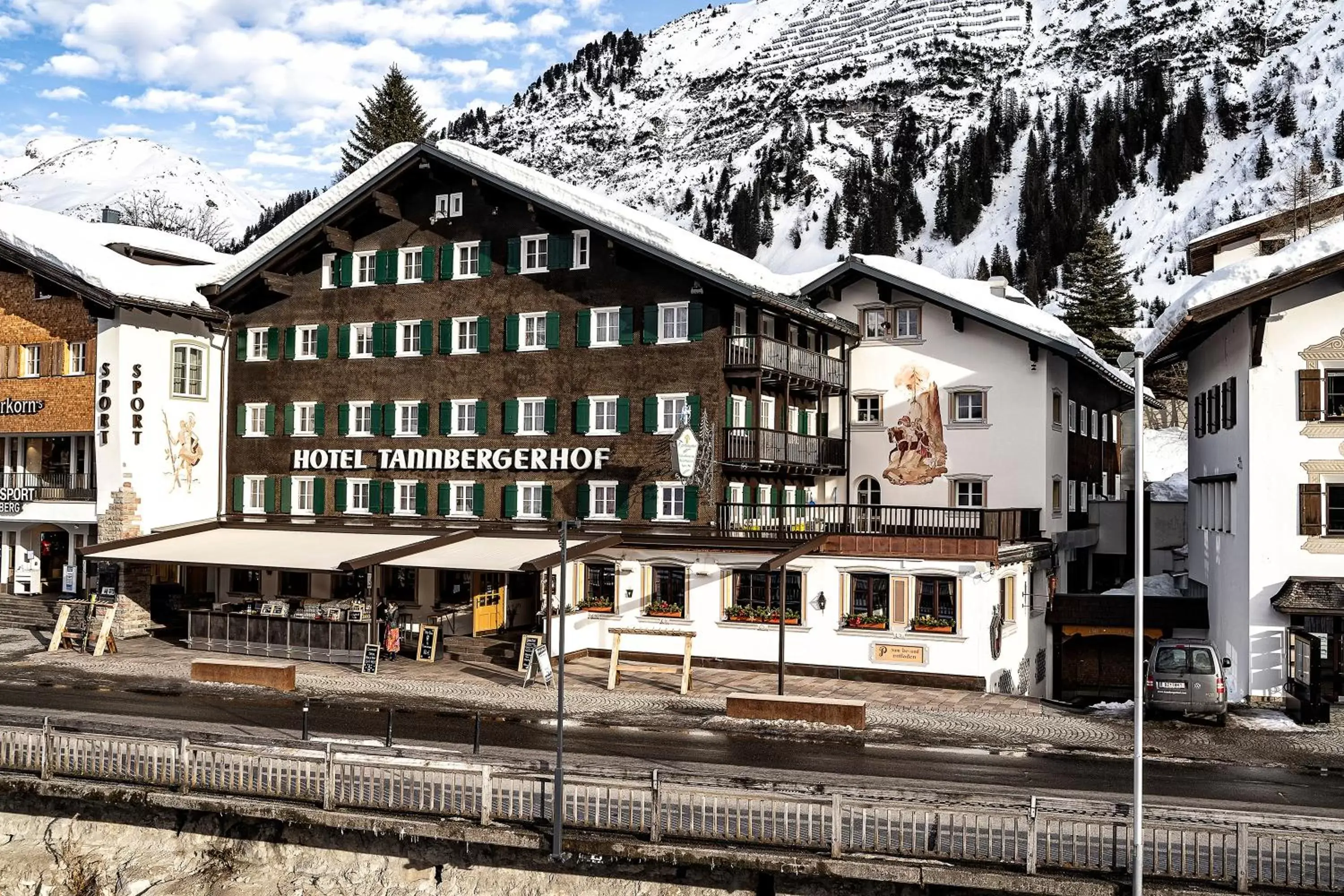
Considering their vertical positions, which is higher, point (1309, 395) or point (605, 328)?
point (605, 328)

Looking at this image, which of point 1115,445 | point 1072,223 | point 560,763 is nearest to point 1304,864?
point 560,763

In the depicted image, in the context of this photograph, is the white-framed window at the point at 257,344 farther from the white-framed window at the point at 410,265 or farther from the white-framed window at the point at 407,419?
the white-framed window at the point at 407,419

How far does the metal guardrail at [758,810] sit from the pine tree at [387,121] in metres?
72.0

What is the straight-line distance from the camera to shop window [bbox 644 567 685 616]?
33250mm

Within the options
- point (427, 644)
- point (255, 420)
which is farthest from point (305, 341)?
point (427, 644)

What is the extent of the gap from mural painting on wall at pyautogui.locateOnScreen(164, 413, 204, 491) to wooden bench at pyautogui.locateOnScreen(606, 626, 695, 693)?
15357mm

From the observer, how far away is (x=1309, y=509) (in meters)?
28.7

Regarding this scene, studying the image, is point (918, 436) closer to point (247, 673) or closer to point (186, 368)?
point (247, 673)

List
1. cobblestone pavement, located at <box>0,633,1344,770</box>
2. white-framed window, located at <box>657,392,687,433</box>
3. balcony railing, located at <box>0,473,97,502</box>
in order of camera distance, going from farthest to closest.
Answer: balcony railing, located at <box>0,473,97,502</box>
white-framed window, located at <box>657,392,687,433</box>
cobblestone pavement, located at <box>0,633,1344,770</box>

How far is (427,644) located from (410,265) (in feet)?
40.9

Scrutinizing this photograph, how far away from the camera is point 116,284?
36875 mm

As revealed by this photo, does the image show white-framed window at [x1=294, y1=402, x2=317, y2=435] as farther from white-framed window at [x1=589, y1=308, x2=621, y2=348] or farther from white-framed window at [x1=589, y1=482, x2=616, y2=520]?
white-framed window at [x1=589, y1=482, x2=616, y2=520]

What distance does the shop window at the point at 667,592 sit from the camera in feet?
109

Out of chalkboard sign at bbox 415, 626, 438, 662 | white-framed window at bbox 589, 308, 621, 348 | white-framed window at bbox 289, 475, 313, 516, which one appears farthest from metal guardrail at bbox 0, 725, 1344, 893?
white-framed window at bbox 289, 475, 313, 516
